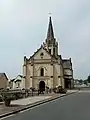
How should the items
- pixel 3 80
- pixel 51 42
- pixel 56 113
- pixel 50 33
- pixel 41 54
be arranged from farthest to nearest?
pixel 3 80 < pixel 50 33 < pixel 51 42 < pixel 41 54 < pixel 56 113

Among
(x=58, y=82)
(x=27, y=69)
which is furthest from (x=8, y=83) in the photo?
(x=58, y=82)

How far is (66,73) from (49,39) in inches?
650

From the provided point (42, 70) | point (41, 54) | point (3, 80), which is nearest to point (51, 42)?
point (41, 54)

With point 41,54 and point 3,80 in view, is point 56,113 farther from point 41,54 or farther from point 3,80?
point 3,80

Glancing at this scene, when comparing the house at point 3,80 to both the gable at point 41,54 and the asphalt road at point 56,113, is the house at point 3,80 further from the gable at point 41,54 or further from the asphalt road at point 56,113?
the asphalt road at point 56,113

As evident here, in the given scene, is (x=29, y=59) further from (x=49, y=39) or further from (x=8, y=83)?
(x=8, y=83)

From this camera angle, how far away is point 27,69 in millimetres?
88312

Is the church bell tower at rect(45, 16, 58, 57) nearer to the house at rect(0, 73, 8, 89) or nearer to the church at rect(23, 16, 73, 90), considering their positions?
the church at rect(23, 16, 73, 90)

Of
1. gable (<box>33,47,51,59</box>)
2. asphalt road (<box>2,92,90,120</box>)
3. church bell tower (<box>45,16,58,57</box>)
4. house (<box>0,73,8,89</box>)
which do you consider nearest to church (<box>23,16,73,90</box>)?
gable (<box>33,47,51,59</box>)

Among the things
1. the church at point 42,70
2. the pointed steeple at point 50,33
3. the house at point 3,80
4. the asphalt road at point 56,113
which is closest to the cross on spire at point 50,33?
the pointed steeple at point 50,33

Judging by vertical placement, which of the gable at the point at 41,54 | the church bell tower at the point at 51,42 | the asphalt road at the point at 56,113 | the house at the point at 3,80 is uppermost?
the church bell tower at the point at 51,42

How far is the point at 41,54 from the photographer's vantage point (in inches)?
3465

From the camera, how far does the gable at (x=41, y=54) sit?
87438 mm

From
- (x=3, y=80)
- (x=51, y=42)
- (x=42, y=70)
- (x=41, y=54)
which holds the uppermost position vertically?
(x=51, y=42)
